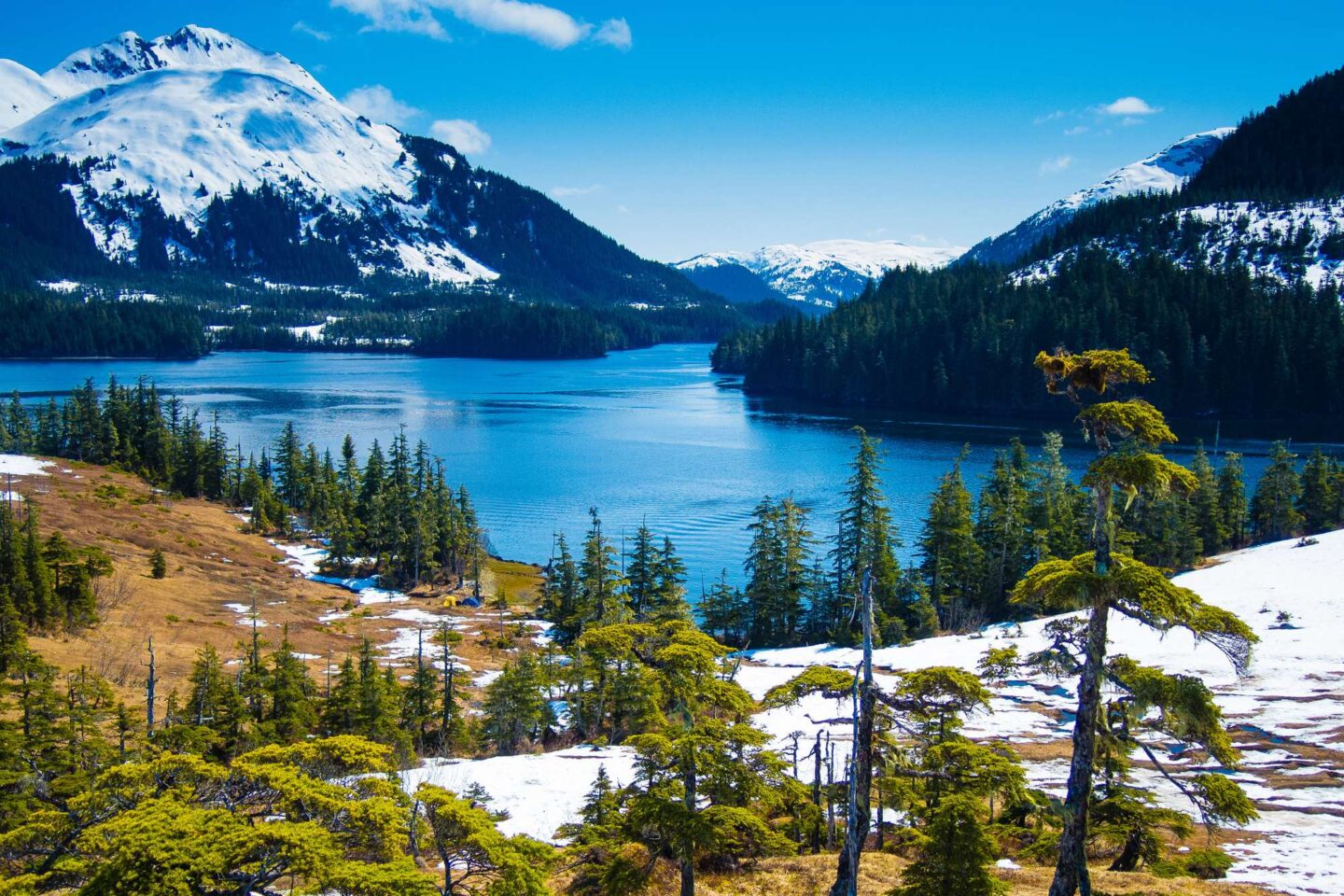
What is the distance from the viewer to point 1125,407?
12.3 m

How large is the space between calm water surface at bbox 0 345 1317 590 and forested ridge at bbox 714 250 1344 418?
589 inches

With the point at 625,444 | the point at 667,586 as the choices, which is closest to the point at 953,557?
the point at 667,586

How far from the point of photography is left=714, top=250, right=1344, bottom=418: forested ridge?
132000 mm

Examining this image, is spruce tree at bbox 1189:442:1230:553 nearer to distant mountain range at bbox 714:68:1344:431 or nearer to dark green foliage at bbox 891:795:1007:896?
dark green foliage at bbox 891:795:1007:896

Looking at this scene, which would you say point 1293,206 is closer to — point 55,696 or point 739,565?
point 739,565

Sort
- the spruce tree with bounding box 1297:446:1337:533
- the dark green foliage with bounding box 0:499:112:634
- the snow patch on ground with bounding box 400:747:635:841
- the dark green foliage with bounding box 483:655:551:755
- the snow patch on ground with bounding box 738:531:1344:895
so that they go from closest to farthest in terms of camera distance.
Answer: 1. the snow patch on ground with bounding box 738:531:1344:895
2. the snow patch on ground with bounding box 400:747:635:841
3. the dark green foliage with bounding box 483:655:551:755
4. the dark green foliage with bounding box 0:499:112:634
5. the spruce tree with bounding box 1297:446:1337:533

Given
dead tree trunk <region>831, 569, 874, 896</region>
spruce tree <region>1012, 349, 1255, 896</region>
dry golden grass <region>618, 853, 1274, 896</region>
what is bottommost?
dry golden grass <region>618, 853, 1274, 896</region>

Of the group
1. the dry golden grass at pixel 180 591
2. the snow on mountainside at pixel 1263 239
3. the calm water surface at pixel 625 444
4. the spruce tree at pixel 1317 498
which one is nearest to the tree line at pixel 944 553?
the spruce tree at pixel 1317 498

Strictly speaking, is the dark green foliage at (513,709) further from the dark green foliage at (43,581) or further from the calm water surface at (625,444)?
the calm water surface at (625,444)

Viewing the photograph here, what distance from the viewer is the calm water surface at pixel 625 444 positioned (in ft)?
258

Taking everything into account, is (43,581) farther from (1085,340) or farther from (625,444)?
(1085,340)

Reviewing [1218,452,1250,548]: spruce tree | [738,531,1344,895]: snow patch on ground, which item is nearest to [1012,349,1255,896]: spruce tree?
[738,531,1344,895]: snow patch on ground

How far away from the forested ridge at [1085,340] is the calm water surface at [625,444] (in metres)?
15.0

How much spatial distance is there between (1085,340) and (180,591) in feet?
463
